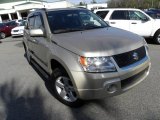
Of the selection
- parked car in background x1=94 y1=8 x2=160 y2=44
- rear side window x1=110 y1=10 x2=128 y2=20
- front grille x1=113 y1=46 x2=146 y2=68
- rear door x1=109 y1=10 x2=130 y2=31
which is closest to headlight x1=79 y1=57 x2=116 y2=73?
front grille x1=113 y1=46 x2=146 y2=68

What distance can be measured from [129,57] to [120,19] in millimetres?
6768

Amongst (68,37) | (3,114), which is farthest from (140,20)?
(3,114)

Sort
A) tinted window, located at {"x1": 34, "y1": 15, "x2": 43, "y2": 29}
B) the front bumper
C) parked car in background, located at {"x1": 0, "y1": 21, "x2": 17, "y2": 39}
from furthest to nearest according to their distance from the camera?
parked car in background, located at {"x1": 0, "y1": 21, "x2": 17, "y2": 39} → tinted window, located at {"x1": 34, "y1": 15, "x2": 43, "y2": 29} → the front bumper

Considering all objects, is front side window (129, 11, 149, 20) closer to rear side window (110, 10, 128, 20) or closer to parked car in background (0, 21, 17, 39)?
rear side window (110, 10, 128, 20)

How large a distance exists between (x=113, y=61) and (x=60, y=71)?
1150 millimetres

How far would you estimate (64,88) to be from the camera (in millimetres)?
4160

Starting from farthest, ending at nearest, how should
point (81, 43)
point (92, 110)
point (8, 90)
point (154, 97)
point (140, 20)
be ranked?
point (140, 20)
point (8, 90)
point (154, 97)
point (92, 110)
point (81, 43)

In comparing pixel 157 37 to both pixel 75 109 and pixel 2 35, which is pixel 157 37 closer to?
pixel 75 109

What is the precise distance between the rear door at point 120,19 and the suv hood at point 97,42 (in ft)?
18.8

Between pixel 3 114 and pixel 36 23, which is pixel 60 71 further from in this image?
pixel 36 23

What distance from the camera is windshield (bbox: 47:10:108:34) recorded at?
4599 mm

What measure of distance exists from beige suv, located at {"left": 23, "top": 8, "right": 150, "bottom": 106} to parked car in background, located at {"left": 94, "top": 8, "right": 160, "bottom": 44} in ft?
16.8

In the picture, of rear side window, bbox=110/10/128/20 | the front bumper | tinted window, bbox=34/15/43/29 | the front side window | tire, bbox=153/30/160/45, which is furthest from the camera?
rear side window, bbox=110/10/128/20

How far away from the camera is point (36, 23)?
5.49 m
